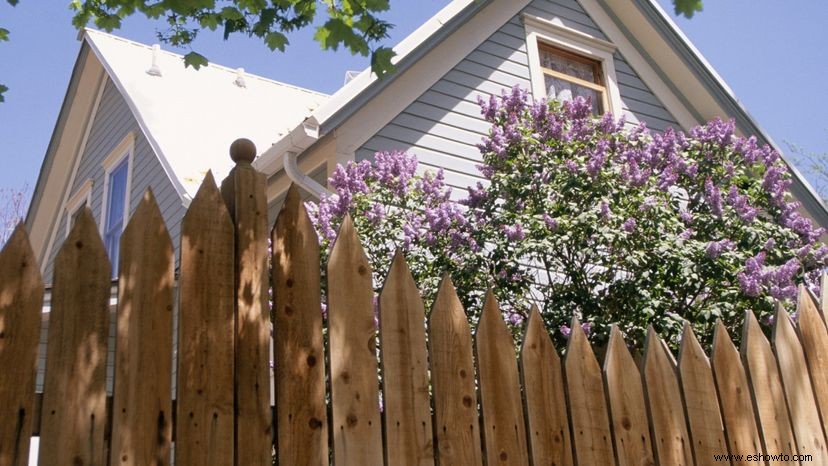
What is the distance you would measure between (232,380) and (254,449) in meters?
0.20

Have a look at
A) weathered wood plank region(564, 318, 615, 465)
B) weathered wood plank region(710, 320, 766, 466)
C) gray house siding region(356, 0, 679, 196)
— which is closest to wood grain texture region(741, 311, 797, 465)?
weathered wood plank region(710, 320, 766, 466)

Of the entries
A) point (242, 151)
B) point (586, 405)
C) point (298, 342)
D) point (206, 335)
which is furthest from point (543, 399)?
point (242, 151)

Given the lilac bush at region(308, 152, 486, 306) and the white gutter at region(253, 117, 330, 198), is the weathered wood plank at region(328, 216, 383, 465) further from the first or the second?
the white gutter at region(253, 117, 330, 198)

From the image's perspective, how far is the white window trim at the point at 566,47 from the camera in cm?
961

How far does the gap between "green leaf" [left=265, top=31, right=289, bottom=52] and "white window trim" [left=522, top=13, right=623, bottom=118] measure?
562cm

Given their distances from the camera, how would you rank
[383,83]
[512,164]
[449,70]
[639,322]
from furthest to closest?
1. [449,70]
2. [383,83]
3. [512,164]
4. [639,322]

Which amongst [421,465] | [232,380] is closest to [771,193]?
[421,465]

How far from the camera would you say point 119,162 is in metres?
12.0

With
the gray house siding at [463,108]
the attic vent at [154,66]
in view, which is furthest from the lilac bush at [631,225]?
the attic vent at [154,66]

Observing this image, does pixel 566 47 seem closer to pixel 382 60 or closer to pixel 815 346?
pixel 382 60

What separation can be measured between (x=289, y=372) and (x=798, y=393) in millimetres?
2327

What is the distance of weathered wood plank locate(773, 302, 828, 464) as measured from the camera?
141 inches

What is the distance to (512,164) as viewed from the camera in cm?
657

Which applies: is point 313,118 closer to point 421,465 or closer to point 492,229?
point 492,229
